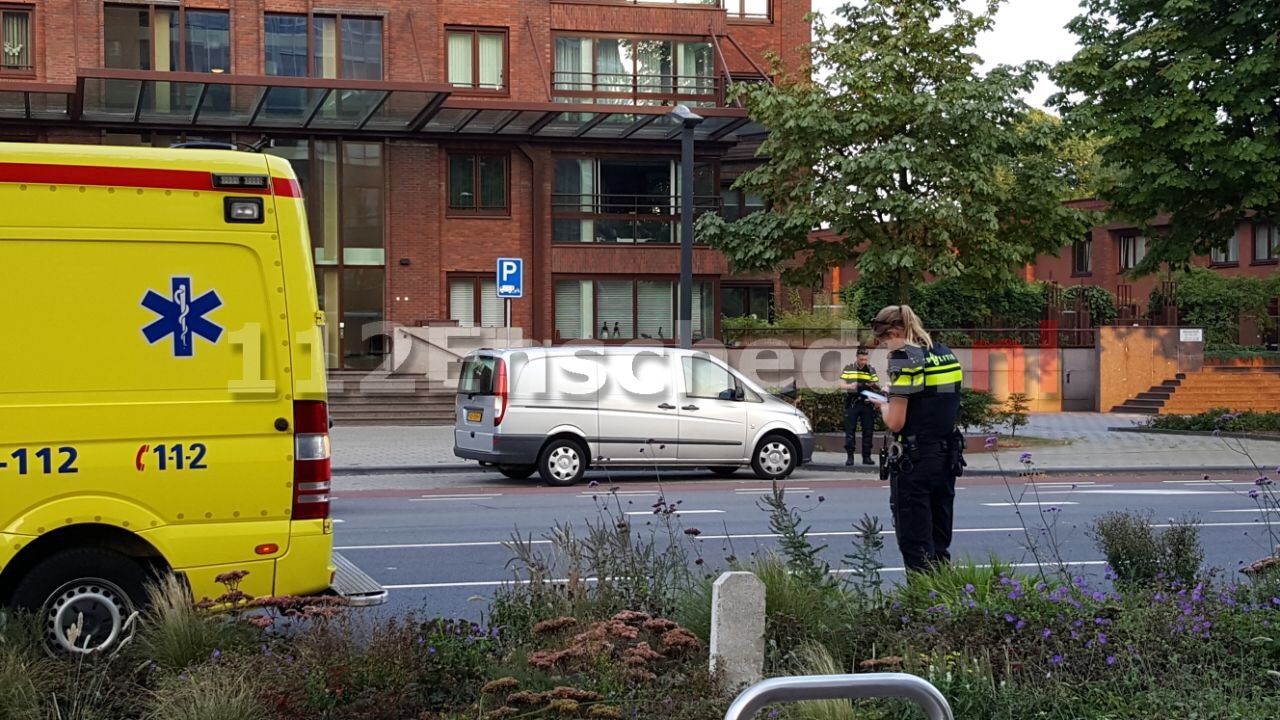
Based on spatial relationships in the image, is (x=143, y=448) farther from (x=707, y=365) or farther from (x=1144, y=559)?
(x=707, y=365)

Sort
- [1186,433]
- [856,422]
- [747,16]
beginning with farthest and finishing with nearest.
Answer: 1. [747,16]
2. [1186,433]
3. [856,422]

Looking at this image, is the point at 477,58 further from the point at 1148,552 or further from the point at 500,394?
the point at 1148,552

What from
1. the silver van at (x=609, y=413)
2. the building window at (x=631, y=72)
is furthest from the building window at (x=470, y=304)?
the silver van at (x=609, y=413)

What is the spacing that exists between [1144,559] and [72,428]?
5819 millimetres

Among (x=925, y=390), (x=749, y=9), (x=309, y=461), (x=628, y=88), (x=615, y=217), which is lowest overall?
(x=309, y=461)

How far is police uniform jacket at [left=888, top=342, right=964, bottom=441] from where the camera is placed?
805 cm

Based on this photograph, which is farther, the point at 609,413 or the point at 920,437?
the point at 609,413

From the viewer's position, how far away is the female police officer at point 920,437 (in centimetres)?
804

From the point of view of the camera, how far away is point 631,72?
A: 3491 centimetres

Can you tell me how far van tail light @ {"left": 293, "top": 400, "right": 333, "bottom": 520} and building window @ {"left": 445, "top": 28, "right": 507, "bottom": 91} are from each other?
1103 inches

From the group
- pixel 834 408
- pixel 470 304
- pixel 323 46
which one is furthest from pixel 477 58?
pixel 834 408

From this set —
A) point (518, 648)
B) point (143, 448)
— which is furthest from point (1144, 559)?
point (143, 448)

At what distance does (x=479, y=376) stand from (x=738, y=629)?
12.7 meters

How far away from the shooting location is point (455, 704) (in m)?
5.69
